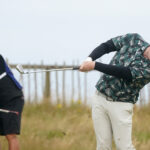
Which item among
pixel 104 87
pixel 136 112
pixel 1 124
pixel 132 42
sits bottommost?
pixel 136 112

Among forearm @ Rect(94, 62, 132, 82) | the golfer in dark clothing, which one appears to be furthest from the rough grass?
forearm @ Rect(94, 62, 132, 82)

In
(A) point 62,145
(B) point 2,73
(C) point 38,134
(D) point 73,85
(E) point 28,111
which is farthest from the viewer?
(D) point 73,85

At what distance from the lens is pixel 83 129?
7.46 metres

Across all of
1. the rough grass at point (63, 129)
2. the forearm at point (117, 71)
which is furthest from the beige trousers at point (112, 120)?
the rough grass at point (63, 129)

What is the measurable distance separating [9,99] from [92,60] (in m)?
0.91

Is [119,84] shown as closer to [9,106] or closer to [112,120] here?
[112,120]

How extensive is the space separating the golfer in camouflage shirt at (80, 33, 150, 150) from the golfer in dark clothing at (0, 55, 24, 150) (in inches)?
30.7

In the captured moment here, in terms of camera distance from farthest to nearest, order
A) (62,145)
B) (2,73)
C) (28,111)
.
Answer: (28,111) → (62,145) → (2,73)

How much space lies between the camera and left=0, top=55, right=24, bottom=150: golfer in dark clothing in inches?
183

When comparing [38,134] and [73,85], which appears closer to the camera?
[38,134]

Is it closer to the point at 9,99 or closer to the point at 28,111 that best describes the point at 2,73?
the point at 9,99

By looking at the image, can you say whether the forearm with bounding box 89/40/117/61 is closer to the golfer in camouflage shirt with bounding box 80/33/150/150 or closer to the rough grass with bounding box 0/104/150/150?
the golfer in camouflage shirt with bounding box 80/33/150/150

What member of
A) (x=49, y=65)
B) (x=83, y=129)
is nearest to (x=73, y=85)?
(x=49, y=65)

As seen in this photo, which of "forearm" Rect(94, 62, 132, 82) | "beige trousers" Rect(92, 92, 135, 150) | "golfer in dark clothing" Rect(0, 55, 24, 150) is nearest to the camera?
"forearm" Rect(94, 62, 132, 82)
